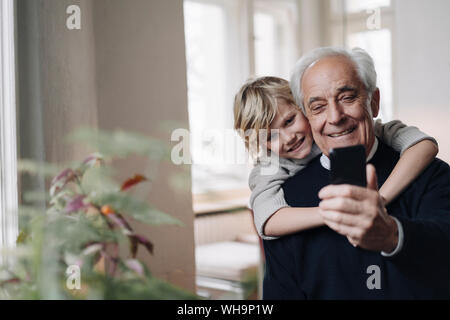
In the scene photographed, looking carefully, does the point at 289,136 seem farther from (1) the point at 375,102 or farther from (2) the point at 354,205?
(2) the point at 354,205

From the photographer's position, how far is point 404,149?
3.80 feet

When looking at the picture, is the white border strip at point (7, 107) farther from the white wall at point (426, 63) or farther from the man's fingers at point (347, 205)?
the white wall at point (426, 63)

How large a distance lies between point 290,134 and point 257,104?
0.38 feet

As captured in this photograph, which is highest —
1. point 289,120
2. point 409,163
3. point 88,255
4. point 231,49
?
point 231,49

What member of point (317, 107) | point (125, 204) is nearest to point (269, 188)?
point (317, 107)

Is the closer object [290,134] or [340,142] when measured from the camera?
[340,142]

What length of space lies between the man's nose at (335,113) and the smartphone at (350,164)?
0.79 feet

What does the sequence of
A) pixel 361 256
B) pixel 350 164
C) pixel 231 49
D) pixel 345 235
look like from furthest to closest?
pixel 231 49
pixel 361 256
pixel 345 235
pixel 350 164

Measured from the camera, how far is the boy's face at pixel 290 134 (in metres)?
1.28

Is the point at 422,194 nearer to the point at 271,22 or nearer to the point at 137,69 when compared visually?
the point at 137,69

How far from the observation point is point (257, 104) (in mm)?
1285

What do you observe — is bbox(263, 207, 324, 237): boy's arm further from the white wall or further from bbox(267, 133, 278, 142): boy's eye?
the white wall
